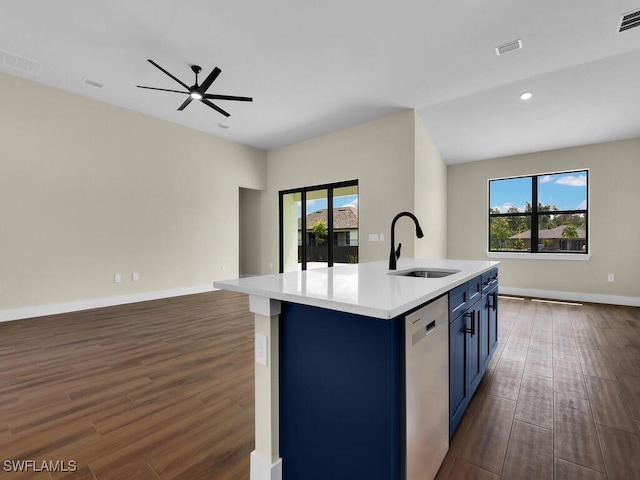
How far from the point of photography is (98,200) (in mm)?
4516

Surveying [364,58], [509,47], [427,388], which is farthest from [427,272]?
[509,47]

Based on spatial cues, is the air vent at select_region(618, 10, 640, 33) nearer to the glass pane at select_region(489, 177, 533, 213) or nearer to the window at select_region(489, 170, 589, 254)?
the window at select_region(489, 170, 589, 254)

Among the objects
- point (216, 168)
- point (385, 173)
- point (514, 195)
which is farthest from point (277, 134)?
point (514, 195)

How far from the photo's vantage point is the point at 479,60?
3420 mm

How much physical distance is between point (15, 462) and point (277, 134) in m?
5.57

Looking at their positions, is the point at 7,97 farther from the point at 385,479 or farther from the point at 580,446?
the point at 580,446

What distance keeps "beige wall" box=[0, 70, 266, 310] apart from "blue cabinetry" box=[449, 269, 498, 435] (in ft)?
16.4

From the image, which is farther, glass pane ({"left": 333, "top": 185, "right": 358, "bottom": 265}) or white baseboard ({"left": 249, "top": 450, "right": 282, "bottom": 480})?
glass pane ({"left": 333, "top": 185, "right": 358, "bottom": 265})

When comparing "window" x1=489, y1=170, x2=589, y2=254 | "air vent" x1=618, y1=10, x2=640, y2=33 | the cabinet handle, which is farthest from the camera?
"window" x1=489, y1=170, x2=589, y2=254

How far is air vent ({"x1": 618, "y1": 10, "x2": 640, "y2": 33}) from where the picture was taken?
8.78ft

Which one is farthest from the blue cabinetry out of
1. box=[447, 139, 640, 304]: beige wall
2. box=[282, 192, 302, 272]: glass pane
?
box=[282, 192, 302, 272]: glass pane

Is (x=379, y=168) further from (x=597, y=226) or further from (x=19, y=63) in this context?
(x=19, y=63)

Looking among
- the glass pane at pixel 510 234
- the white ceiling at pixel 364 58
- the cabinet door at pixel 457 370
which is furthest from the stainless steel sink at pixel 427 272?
the glass pane at pixel 510 234

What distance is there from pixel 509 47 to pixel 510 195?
337 cm
